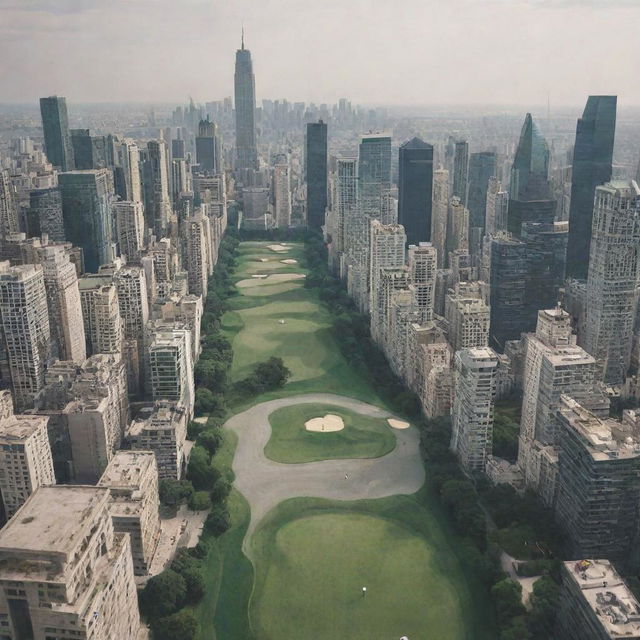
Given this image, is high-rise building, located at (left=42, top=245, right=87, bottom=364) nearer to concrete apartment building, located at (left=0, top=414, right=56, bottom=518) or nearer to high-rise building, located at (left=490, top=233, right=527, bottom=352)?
concrete apartment building, located at (left=0, top=414, right=56, bottom=518)

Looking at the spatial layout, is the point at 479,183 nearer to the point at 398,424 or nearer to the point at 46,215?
the point at 46,215

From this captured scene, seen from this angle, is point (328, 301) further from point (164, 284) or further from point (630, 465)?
point (630, 465)

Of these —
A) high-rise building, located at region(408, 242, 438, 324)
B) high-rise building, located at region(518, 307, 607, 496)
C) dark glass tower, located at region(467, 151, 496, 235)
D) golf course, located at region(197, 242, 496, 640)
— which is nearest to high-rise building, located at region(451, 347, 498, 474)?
high-rise building, located at region(518, 307, 607, 496)

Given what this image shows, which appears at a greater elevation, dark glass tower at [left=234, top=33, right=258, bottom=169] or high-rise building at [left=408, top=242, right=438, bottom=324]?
dark glass tower at [left=234, top=33, right=258, bottom=169]

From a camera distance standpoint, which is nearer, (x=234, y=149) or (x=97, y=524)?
(x=97, y=524)

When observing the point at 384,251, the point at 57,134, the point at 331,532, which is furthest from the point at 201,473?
the point at 57,134

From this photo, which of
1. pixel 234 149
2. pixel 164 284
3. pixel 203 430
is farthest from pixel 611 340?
pixel 234 149

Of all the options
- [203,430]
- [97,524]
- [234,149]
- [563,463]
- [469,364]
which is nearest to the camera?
[97,524]
